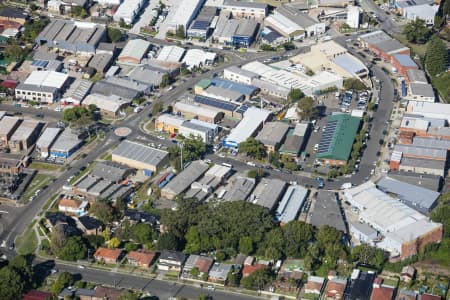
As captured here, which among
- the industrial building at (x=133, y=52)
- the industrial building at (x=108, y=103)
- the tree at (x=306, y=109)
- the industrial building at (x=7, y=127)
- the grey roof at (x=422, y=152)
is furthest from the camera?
the industrial building at (x=133, y=52)

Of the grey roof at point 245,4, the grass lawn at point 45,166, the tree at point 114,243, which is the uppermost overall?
the grey roof at point 245,4

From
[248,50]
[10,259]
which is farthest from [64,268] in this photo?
[248,50]

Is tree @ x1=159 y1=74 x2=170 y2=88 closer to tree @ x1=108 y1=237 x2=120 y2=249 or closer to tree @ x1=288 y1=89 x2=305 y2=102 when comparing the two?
tree @ x1=288 y1=89 x2=305 y2=102

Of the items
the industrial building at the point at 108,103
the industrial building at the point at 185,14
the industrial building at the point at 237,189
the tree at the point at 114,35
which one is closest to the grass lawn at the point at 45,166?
the industrial building at the point at 108,103

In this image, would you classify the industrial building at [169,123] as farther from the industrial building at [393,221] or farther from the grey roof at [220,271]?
the grey roof at [220,271]

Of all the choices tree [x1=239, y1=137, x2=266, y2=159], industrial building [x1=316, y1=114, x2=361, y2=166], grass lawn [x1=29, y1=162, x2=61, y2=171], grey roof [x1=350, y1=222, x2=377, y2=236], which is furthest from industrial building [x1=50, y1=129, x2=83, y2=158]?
grey roof [x1=350, y1=222, x2=377, y2=236]
